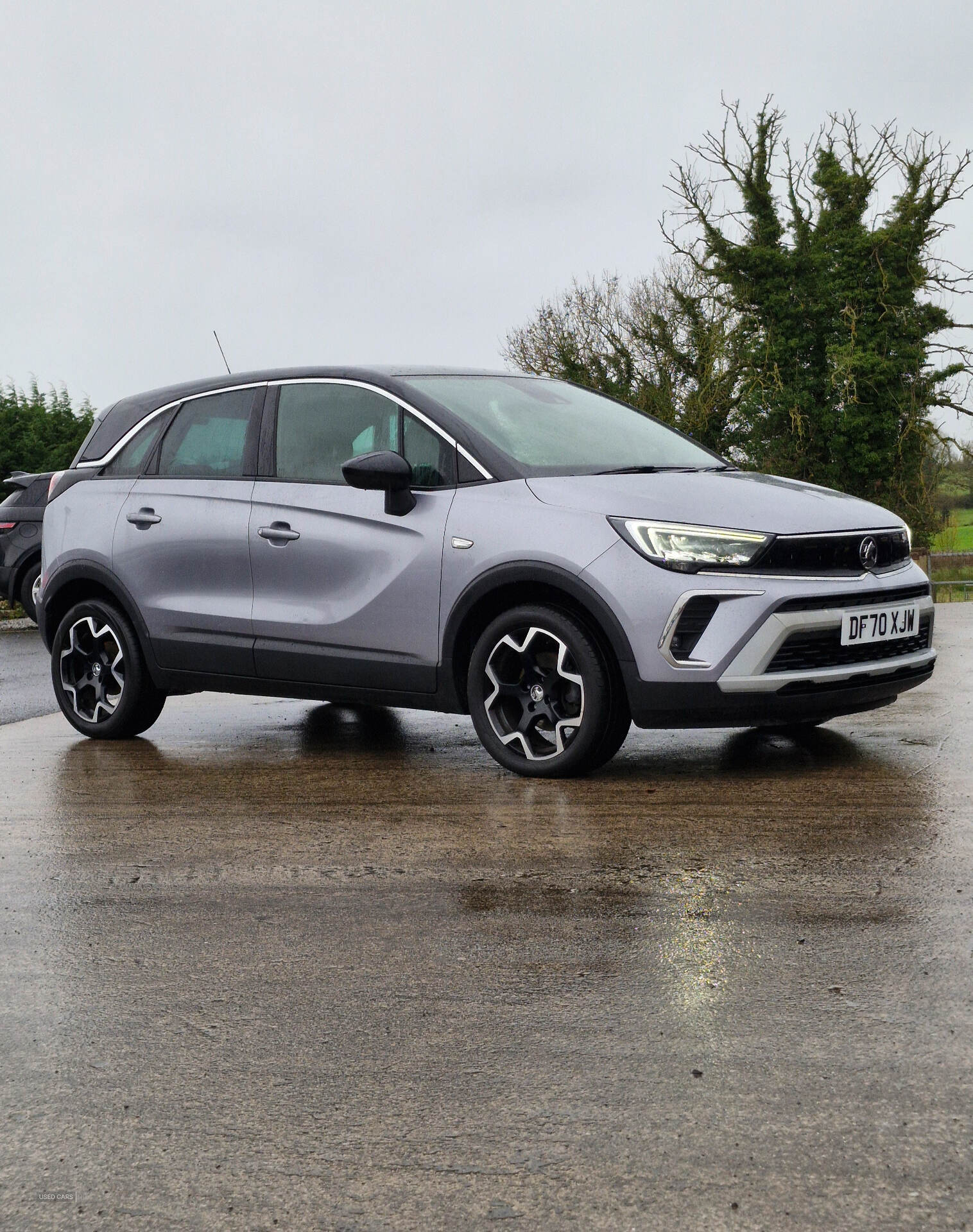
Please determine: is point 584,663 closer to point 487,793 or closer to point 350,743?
point 487,793

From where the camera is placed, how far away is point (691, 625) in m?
6.12

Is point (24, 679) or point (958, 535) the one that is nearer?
point (24, 679)

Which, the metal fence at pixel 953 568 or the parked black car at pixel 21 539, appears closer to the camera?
the parked black car at pixel 21 539

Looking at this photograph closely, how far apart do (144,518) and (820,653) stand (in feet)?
12.0

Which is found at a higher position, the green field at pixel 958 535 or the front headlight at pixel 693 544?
the front headlight at pixel 693 544

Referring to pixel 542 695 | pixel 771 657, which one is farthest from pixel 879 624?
pixel 542 695

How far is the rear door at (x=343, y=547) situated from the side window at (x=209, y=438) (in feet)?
0.72

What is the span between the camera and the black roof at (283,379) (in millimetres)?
6988

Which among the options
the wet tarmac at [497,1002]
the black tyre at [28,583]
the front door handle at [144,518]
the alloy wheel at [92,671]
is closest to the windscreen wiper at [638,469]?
the wet tarmac at [497,1002]

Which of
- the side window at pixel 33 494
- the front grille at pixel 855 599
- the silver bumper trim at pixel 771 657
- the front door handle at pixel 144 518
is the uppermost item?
the front door handle at pixel 144 518

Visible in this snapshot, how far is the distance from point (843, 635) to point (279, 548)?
2.66m

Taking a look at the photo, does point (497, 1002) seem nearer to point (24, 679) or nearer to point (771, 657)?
point (771, 657)

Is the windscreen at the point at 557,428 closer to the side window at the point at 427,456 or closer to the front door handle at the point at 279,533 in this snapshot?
the side window at the point at 427,456

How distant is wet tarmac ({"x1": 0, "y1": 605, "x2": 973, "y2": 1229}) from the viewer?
8.76 ft
